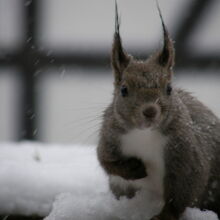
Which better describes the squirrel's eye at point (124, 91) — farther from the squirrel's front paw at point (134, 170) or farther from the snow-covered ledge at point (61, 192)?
the snow-covered ledge at point (61, 192)

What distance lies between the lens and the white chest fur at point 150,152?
217 centimetres

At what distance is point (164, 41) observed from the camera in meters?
2.23

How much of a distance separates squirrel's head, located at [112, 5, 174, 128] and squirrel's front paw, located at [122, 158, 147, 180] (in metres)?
0.12

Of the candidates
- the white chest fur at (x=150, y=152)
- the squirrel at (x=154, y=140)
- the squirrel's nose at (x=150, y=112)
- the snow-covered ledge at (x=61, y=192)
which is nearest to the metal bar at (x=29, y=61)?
the snow-covered ledge at (x=61, y=192)

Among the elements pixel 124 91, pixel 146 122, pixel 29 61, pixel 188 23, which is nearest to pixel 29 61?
pixel 29 61

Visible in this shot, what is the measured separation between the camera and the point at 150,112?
2061 mm

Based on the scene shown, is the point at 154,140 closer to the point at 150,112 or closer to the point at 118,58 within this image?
the point at 150,112

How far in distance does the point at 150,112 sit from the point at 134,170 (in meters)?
0.21

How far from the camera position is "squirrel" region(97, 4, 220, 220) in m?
2.13

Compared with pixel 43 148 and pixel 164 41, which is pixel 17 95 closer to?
pixel 43 148

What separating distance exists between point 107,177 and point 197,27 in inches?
64.9

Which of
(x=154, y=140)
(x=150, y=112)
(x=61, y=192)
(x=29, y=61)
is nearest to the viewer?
(x=150, y=112)

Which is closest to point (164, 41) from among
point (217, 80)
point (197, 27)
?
point (197, 27)

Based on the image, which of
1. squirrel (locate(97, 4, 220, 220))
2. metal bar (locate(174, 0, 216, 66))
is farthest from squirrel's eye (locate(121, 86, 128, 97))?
metal bar (locate(174, 0, 216, 66))
